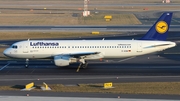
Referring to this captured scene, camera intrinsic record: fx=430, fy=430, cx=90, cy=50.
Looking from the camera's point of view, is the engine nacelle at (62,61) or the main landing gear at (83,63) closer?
the engine nacelle at (62,61)

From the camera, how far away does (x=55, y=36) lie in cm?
8881

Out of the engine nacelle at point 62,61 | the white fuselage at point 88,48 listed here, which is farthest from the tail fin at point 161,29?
the engine nacelle at point 62,61

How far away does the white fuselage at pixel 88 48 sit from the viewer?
2206 inches

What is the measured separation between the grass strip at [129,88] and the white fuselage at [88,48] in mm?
10933

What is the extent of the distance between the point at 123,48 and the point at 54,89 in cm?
1627

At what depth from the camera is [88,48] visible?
56.3 metres

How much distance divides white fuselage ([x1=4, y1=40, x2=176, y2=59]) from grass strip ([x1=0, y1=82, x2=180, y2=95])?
35.9 ft

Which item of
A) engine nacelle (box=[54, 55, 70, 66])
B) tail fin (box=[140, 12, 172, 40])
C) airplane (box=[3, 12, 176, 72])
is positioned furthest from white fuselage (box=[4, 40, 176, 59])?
engine nacelle (box=[54, 55, 70, 66])

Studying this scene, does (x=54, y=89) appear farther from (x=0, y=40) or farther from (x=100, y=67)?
(x=0, y=40)

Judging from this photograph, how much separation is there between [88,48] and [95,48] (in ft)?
3.04

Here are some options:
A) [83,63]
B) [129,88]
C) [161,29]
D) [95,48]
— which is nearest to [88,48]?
[95,48]

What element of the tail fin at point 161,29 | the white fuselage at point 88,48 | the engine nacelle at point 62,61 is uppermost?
the tail fin at point 161,29

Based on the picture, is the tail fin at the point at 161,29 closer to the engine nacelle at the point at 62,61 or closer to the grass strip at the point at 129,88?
the engine nacelle at the point at 62,61

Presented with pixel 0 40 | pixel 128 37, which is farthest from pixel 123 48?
pixel 0 40
